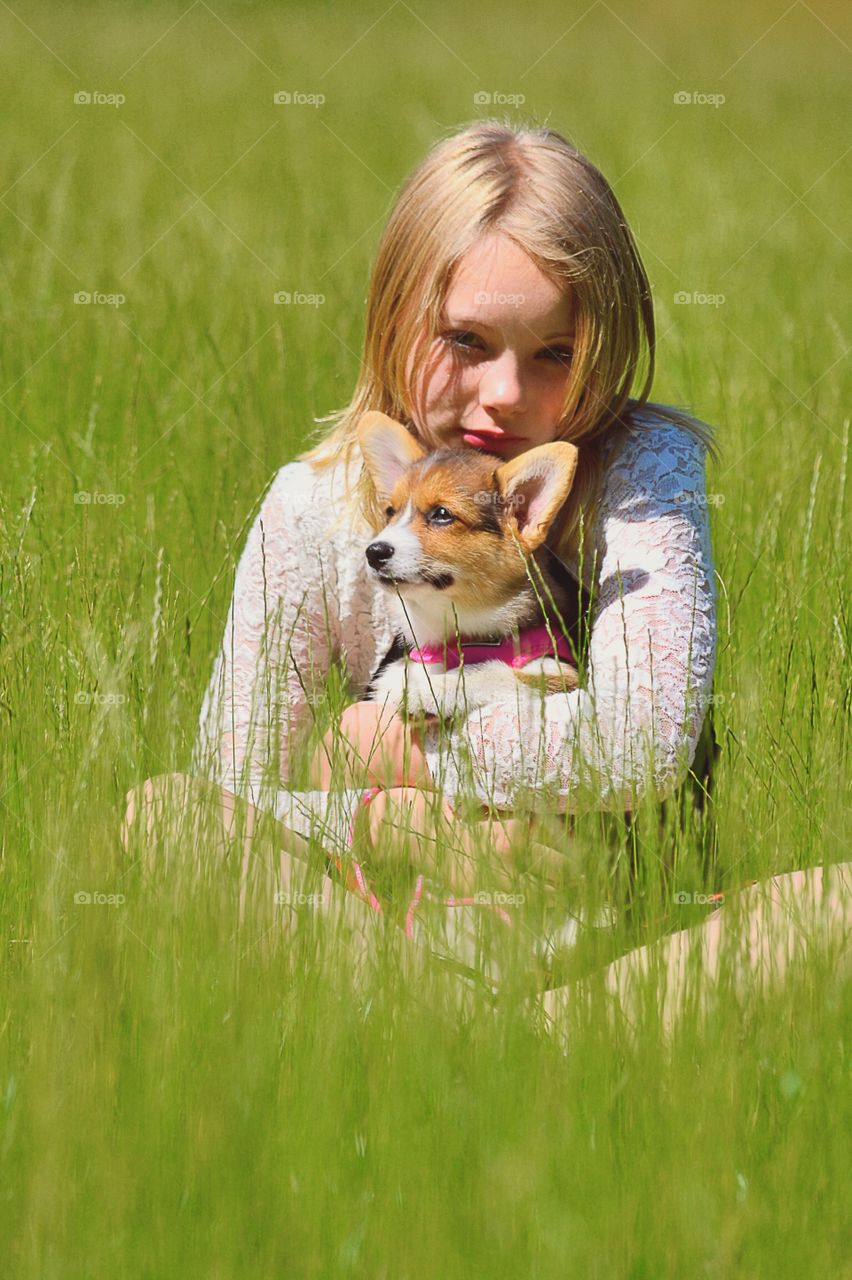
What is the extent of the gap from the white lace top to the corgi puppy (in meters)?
0.08

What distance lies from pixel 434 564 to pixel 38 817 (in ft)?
2.51

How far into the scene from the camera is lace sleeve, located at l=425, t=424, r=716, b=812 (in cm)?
232

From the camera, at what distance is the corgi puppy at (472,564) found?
2.50m

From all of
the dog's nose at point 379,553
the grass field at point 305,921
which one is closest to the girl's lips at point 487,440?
the dog's nose at point 379,553

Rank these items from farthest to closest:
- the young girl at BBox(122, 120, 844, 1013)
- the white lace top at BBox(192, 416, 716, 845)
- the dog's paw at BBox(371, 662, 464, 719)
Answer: the dog's paw at BBox(371, 662, 464, 719), the young girl at BBox(122, 120, 844, 1013), the white lace top at BBox(192, 416, 716, 845)

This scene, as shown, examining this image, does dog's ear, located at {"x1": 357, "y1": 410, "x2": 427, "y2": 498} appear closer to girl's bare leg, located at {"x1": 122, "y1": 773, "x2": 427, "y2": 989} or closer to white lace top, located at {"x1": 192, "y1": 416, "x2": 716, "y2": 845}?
white lace top, located at {"x1": 192, "y1": 416, "x2": 716, "y2": 845}

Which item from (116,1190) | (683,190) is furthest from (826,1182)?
(683,190)

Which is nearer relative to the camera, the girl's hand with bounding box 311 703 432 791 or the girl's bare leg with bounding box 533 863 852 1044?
the girl's bare leg with bounding box 533 863 852 1044

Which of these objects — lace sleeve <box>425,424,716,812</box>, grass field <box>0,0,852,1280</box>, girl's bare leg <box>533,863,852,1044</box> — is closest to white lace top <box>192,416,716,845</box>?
lace sleeve <box>425,424,716,812</box>

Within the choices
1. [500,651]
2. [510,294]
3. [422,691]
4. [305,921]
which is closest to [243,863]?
[305,921]

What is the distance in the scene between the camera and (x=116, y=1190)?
1.69 metres

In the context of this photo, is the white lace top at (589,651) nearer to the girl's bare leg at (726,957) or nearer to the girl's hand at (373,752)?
the girl's hand at (373,752)

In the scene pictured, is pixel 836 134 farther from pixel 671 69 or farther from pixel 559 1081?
pixel 559 1081

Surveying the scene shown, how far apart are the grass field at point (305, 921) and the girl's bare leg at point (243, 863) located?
0.03 meters
